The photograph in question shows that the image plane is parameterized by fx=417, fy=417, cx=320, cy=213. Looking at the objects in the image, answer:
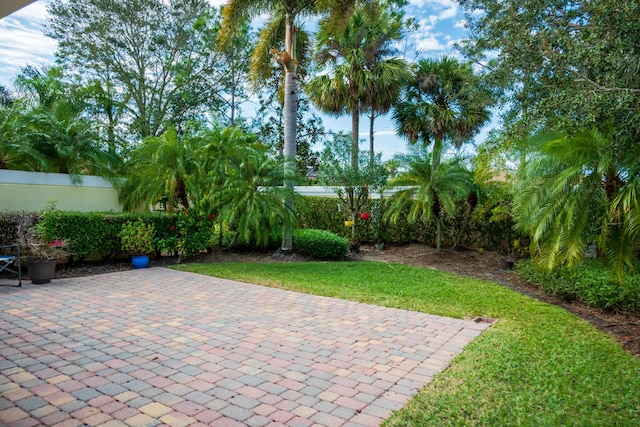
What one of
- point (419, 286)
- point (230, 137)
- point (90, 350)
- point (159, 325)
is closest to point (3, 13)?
point (90, 350)

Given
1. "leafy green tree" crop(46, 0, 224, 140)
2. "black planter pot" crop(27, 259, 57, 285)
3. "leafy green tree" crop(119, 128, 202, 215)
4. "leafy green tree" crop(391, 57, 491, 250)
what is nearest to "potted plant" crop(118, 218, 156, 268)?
"leafy green tree" crop(119, 128, 202, 215)

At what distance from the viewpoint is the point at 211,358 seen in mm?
3750

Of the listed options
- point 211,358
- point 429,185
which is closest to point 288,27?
point 429,185

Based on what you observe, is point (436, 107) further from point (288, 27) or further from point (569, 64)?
point (569, 64)

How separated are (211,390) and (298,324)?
6.15 feet

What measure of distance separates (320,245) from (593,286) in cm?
613

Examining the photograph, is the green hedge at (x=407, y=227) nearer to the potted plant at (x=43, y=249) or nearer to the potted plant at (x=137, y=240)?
the potted plant at (x=137, y=240)

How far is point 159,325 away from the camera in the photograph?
187 inches

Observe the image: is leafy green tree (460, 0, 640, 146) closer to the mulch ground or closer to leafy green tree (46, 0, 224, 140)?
the mulch ground

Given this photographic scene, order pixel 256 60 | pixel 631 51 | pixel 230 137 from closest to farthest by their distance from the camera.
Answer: pixel 631 51 → pixel 230 137 → pixel 256 60

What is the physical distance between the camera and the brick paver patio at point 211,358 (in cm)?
280

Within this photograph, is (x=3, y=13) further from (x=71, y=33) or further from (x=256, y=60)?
(x=71, y=33)

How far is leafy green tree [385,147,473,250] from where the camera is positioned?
1012 centimetres

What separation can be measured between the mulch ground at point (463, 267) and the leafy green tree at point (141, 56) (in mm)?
12619
